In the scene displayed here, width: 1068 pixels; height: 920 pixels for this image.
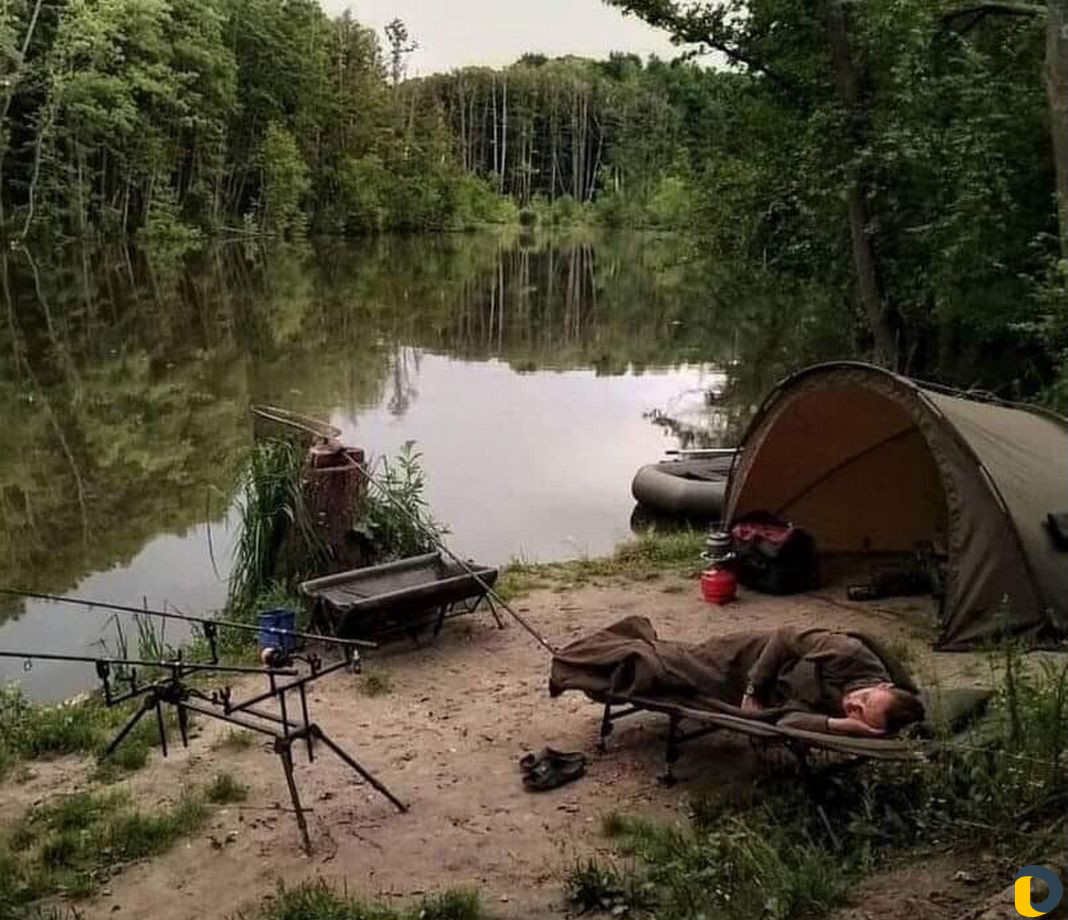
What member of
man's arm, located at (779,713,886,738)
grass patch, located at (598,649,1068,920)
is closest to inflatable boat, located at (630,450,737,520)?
man's arm, located at (779,713,886,738)

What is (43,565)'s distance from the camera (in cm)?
1077

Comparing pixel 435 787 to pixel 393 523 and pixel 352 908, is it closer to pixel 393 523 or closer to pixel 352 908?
pixel 352 908

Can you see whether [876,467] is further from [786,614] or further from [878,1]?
[878,1]

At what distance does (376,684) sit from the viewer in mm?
7168

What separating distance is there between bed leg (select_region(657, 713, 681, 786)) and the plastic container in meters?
3.04

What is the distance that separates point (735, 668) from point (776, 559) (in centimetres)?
322

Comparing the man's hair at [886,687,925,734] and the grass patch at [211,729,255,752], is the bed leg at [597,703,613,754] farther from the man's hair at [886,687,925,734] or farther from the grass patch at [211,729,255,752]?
the grass patch at [211,729,255,752]

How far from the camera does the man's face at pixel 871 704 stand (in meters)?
4.83

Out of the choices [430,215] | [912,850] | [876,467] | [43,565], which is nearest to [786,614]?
[876,467]

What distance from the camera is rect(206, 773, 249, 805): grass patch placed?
564cm

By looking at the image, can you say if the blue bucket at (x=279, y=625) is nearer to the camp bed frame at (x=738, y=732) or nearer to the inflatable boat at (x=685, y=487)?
the camp bed frame at (x=738, y=732)

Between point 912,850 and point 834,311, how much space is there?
16.0 metres

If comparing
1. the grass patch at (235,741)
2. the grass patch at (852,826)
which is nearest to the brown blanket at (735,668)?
the grass patch at (852,826)

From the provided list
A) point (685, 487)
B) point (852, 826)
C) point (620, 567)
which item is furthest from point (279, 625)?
point (685, 487)
